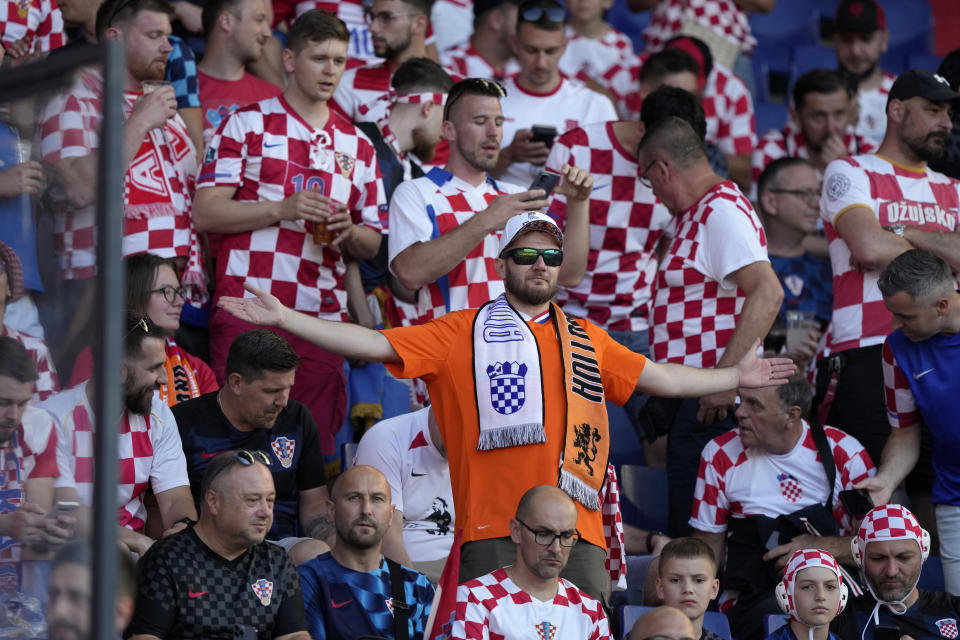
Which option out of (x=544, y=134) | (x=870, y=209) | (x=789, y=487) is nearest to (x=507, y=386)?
(x=789, y=487)

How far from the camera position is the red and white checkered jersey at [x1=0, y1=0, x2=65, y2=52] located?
7160 millimetres

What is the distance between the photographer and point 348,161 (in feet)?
21.7

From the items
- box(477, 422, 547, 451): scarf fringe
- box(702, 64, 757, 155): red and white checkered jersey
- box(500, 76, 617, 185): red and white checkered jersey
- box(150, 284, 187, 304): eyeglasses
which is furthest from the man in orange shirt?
box(702, 64, 757, 155): red and white checkered jersey

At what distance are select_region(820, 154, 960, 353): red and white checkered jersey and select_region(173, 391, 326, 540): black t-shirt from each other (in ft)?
8.34

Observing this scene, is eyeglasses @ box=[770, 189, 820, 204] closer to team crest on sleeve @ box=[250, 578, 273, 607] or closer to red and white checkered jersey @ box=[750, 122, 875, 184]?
red and white checkered jersey @ box=[750, 122, 875, 184]

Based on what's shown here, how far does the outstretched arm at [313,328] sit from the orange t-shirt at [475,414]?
5 centimetres

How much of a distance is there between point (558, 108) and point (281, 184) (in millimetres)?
2192

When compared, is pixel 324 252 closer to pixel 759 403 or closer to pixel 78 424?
pixel 759 403

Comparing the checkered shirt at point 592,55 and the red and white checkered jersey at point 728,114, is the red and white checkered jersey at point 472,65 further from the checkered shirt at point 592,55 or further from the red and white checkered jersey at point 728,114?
the red and white checkered jersey at point 728,114

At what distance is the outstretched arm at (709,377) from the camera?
17.1ft

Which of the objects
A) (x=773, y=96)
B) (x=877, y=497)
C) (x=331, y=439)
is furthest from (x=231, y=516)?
(x=773, y=96)

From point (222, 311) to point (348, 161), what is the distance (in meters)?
0.91

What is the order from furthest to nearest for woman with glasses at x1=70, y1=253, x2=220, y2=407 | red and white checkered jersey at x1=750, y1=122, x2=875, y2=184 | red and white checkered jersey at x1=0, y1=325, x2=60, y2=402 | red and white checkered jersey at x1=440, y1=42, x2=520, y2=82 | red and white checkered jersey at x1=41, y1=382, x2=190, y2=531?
red and white checkered jersey at x1=750, y1=122, x2=875, y2=184, red and white checkered jersey at x1=440, y1=42, x2=520, y2=82, woman with glasses at x1=70, y1=253, x2=220, y2=407, red and white checkered jersey at x1=41, y1=382, x2=190, y2=531, red and white checkered jersey at x1=0, y1=325, x2=60, y2=402

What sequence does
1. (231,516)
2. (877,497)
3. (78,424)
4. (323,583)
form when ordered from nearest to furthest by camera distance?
(78,424) < (231,516) < (323,583) < (877,497)
